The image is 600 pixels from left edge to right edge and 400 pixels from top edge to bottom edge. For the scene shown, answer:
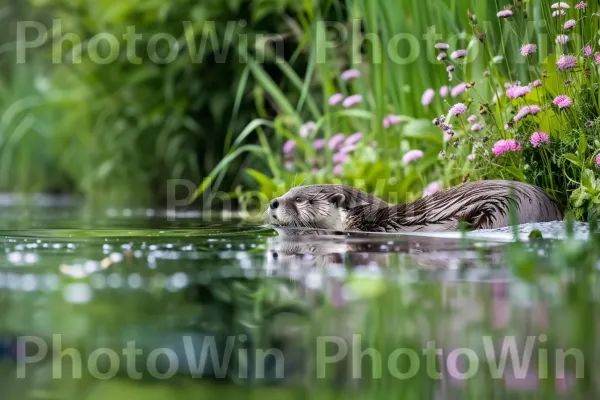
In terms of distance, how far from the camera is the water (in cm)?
149

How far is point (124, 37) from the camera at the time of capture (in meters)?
7.38

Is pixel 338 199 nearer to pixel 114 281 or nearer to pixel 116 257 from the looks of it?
pixel 116 257

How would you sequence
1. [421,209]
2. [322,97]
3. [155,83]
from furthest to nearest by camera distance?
1. [155,83]
2. [322,97]
3. [421,209]

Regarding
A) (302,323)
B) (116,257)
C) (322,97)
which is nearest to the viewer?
(302,323)

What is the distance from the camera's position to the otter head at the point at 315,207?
13.0ft

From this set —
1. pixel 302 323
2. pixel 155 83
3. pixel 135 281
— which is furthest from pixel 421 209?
pixel 155 83

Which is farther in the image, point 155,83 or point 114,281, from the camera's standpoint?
point 155,83

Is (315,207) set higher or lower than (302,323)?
higher

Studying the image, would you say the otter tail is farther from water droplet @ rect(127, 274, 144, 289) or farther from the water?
water droplet @ rect(127, 274, 144, 289)

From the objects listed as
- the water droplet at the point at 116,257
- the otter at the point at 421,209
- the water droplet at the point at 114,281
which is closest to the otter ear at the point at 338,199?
the otter at the point at 421,209

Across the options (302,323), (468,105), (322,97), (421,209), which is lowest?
(302,323)

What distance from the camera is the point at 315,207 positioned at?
402 cm

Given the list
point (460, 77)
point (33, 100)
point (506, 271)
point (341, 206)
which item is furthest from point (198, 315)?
point (33, 100)

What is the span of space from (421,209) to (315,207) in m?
0.51
